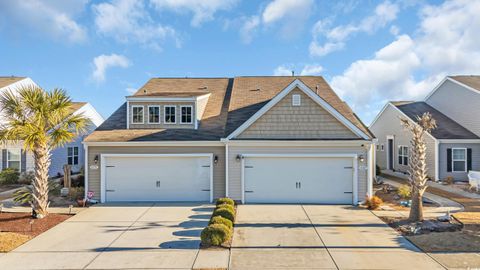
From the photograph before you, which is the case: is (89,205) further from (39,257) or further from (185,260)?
(185,260)

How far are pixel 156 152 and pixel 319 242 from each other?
8647mm

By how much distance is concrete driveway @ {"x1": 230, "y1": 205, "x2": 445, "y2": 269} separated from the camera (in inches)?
305

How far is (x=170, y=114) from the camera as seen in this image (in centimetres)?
1658

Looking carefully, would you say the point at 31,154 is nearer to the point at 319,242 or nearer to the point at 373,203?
the point at 319,242

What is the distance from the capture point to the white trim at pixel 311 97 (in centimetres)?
1447

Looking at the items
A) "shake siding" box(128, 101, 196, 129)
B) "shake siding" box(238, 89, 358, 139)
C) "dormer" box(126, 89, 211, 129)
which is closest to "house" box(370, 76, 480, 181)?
"shake siding" box(238, 89, 358, 139)

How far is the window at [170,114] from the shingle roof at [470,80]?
18.6m

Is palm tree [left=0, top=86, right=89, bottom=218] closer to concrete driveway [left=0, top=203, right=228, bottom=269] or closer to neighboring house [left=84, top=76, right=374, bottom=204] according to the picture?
concrete driveway [left=0, top=203, right=228, bottom=269]

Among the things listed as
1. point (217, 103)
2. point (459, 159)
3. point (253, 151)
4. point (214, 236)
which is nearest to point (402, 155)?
point (459, 159)

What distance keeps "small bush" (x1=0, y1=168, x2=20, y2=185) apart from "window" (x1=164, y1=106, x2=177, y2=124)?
1095 cm

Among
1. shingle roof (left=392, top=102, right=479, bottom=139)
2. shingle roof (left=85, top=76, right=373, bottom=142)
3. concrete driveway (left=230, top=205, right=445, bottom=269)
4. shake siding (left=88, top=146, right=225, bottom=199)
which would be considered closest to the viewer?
concrete driveway (left=230, top=205, right=445, bottom=269)

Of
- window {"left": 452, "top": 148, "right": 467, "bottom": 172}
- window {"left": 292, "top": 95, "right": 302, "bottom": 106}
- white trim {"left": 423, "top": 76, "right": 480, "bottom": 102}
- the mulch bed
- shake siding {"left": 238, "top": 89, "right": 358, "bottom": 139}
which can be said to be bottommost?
the mulch bed

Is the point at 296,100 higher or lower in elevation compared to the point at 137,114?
higher

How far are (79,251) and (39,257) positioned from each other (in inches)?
35.3
